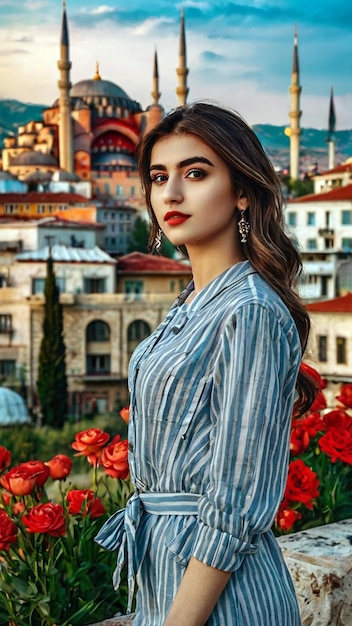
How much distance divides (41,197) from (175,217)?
14.5 metres

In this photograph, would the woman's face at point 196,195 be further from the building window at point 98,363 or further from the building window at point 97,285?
the building window at point 97,285

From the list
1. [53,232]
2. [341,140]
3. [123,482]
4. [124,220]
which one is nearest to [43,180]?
[124,220]

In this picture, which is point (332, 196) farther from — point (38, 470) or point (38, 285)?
point (38, 470)

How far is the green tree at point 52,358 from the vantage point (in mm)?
11555

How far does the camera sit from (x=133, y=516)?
24.8 inches

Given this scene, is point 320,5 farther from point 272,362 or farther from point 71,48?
point 272,362

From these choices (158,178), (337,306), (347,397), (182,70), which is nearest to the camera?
(158,178)

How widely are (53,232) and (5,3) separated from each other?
440 centimetres

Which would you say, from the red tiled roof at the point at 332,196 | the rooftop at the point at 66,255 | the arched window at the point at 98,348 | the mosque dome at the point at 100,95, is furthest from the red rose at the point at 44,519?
the mosque dome at the point at 100,95

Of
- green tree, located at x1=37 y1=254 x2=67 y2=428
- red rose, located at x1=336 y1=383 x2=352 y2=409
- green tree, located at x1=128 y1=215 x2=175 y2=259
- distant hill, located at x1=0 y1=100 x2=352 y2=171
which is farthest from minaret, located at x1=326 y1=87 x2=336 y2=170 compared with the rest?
red rose, located at x1=336 y1=383 x2=352 y2=409

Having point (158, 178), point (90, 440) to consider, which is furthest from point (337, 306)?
point (158, 178)

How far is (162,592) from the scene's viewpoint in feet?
2.00

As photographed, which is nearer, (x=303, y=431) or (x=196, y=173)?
(x=196, y=173)

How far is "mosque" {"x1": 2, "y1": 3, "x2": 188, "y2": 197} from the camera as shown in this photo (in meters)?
16.2
